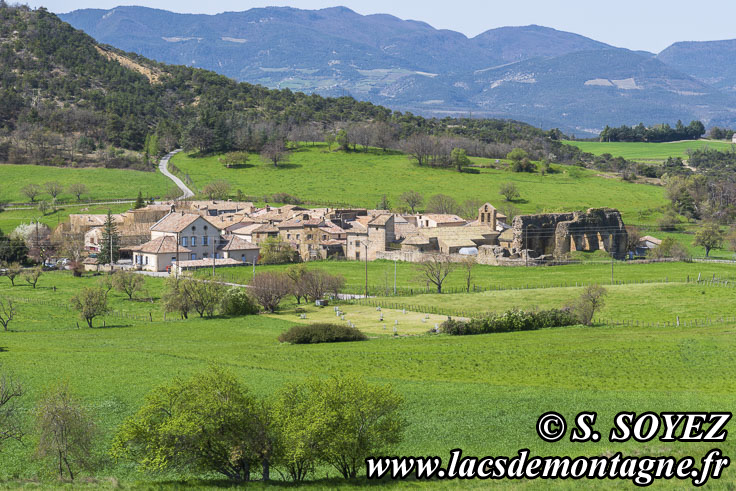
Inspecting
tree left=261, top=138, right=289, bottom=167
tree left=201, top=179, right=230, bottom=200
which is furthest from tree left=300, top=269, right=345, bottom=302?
tree left=261, top=138, right=289, bottom=167

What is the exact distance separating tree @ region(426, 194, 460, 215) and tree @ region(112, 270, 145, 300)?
57957 mm

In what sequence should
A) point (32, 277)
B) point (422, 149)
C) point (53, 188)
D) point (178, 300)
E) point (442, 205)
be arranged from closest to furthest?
point (178, 300) → point (32, 277) → point (442, 205) → point (53, 188) → point (422, 149)

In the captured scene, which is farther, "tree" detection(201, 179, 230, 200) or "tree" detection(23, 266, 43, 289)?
"tree" detection(201, 179, 230, 200)

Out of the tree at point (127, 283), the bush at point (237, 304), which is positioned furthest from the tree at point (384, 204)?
the bush at point (237, 304)

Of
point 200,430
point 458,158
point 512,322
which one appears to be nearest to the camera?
point 200,430

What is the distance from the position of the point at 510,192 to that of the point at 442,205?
13751mm

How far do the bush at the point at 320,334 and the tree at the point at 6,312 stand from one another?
20.1m

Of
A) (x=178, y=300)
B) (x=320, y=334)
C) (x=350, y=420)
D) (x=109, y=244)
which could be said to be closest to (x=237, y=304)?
(x=178, y=300)

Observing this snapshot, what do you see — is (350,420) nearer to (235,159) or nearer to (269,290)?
(269,290)

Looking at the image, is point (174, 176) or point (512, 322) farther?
point (174, 176)

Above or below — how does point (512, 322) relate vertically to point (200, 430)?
below

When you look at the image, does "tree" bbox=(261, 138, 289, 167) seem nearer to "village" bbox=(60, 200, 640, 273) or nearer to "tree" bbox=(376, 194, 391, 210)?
"tree" bbox=(376, 194, 391, 210)

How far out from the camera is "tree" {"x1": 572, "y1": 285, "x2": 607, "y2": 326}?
196 feet

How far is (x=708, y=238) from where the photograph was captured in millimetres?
101688
